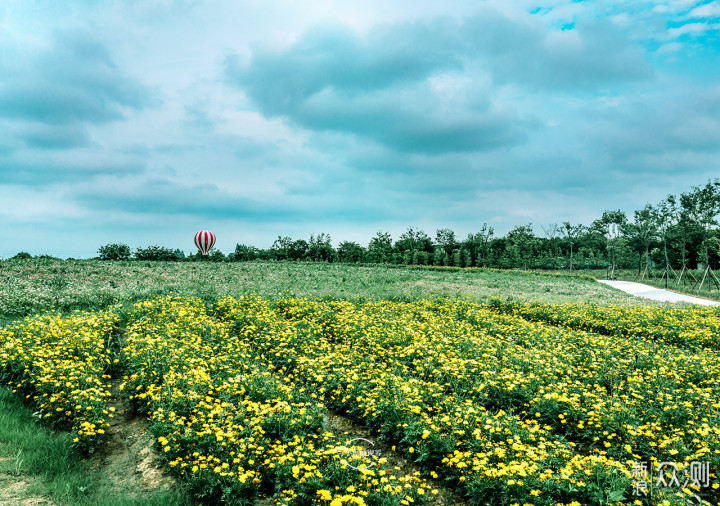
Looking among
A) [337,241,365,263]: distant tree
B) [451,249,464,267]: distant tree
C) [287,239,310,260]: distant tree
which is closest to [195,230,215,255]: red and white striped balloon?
[287,239,310,260]: distant tree

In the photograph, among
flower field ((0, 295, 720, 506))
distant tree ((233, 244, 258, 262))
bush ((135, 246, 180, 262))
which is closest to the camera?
flower field ((0, 295, 720, 506))

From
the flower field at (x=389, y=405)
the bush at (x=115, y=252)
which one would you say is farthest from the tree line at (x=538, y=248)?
the flower field at (x=389, y=405)

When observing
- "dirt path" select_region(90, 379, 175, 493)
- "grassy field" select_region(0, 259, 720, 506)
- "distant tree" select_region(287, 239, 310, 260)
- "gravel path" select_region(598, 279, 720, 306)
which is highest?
"distant tree" select_region(287, 239, 310, 260)

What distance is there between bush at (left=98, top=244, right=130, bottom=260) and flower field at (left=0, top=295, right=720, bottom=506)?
4431 cm

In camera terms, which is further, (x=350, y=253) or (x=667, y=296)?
(x=350, y=253)

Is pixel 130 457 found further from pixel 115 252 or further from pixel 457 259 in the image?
pixel 457 259

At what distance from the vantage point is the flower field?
5508 millimetres

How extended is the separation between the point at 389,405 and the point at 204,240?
43374mm

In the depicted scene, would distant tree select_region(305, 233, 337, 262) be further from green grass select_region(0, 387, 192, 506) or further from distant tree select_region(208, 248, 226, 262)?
green grass select_region(0, 387, 192, 506)

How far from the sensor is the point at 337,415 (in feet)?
27.1

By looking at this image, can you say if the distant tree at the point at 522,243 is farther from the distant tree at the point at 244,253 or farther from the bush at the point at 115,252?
the bush at the point at 115,252

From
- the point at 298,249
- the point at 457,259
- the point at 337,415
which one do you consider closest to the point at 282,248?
the point at 298,249

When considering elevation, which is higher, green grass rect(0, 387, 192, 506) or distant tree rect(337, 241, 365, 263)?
distant tree rect(337, 241, 365, 263)

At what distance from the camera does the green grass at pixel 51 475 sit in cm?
558
